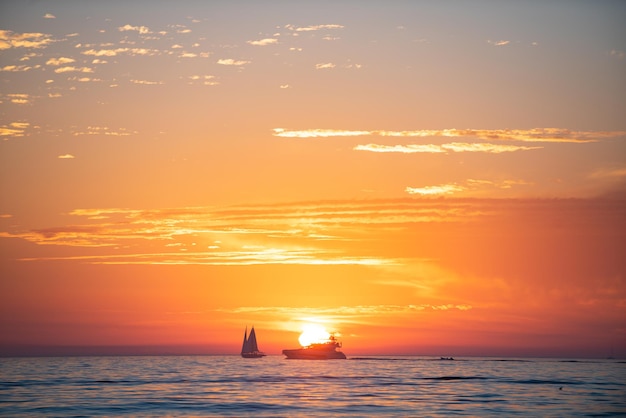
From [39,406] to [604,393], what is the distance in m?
82.7

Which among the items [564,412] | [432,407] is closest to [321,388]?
[432,407]

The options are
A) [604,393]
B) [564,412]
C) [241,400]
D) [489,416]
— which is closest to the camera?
[489,416]

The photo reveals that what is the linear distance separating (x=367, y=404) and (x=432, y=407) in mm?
8051

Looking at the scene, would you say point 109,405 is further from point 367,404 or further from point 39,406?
point 367,404

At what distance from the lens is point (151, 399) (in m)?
101

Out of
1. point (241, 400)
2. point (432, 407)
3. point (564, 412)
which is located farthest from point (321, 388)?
point (564, 412)

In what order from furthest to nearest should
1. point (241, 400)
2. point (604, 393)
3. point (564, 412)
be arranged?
point (604, 393), point (241, 400), point (564, 412)

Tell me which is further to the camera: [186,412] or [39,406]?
[39,406]

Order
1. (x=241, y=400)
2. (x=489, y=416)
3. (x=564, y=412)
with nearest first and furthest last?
1. (x=489, y=416)
2. (x=564, y=412)
3. (x=241, y=400)

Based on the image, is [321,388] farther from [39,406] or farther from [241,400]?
[39,406]

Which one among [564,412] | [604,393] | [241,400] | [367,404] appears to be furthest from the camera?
[604,393]

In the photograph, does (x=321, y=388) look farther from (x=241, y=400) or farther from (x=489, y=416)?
(x=489, y=416)

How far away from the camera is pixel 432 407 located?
89.6 metres

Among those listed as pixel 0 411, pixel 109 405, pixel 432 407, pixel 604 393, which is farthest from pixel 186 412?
pixel 604 393
